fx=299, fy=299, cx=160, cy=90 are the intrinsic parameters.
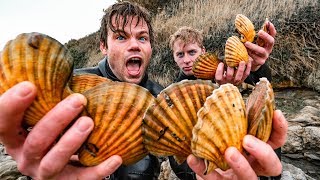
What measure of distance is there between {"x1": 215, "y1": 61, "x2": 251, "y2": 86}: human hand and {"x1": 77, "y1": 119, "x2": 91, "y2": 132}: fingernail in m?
1.82

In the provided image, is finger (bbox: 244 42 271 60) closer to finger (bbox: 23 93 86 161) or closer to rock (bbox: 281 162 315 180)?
rock (bbox: 281 162 315 180)

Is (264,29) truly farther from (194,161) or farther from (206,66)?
(194,161)

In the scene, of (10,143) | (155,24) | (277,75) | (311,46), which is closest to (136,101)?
(10,143)

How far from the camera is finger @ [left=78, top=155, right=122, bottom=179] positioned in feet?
3.47

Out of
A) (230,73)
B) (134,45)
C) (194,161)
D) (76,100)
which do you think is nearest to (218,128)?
(194,161)

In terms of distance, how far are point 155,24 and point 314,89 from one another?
8.91 metres

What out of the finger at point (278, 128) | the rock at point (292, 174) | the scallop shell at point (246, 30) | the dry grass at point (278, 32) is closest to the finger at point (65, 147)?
the finger at point (278, 128)

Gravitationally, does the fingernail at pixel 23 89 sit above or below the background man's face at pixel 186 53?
above

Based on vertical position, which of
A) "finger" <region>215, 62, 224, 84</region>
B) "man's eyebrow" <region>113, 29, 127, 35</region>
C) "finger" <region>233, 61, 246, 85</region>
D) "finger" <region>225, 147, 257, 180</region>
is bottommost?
"finger" <region>215, 62, 224, 84</region>

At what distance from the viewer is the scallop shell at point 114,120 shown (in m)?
1.04

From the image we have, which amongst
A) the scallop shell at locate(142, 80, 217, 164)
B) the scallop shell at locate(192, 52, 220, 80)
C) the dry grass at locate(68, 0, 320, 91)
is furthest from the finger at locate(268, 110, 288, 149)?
the dry grass at locate(68, 0, 320, 91)

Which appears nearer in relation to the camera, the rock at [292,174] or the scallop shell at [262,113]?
the scallop shell at [262,113]

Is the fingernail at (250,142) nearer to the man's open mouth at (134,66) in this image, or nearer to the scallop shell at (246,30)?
the scallop shell at (246,30)

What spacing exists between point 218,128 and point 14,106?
667 mm
